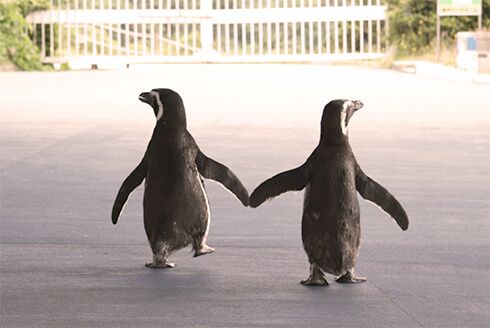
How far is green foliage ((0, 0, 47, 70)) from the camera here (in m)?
37.4

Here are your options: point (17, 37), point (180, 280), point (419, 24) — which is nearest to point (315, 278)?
point (180, 280)

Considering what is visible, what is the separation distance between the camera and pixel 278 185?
8.29 meters

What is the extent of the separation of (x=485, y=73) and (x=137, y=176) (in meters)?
23.0

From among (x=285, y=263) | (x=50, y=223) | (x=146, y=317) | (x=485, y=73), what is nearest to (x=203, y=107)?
(x=485, y=73)

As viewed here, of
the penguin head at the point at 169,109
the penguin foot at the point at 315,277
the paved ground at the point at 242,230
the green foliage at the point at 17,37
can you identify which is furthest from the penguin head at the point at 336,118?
the green foliage at the point at 17,37

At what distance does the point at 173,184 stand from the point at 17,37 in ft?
98.1

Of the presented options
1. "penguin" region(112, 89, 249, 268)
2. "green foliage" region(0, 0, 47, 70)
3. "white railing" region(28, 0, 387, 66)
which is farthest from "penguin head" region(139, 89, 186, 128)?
"white railing" region(28, 0, 387, 66)

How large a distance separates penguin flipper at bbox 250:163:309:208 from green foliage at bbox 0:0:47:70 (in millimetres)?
29479

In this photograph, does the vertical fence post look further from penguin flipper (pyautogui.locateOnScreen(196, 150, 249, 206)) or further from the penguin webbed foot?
the penguin webbed foot

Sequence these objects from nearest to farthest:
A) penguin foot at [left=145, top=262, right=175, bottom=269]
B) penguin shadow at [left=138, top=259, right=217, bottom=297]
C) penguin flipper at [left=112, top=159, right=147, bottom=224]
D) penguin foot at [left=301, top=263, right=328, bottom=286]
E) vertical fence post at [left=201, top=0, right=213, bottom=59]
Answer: penguin shadow at [left=138, top=259, right=217, bottom=297] < penguin foot at [left=301, top=263, right=328, bottom=286] < penguin foot at [left=145, top=262, right=175, bottom=269] < penguin flipper at [left=112, top=159, right=147, bottom=224] < vertical fence post at [left=201, top=0, right=213, bottom=59]

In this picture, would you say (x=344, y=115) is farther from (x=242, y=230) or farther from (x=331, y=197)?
(x=242, y=230)

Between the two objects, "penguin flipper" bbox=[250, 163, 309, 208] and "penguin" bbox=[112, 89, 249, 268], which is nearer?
"penguin flipper" bbox=[250, 163, 309, 208]

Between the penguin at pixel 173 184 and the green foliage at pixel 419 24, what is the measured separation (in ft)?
92.4

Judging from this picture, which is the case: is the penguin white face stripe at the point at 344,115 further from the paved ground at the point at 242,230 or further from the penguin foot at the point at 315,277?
the paved ground at the point at 242,230
